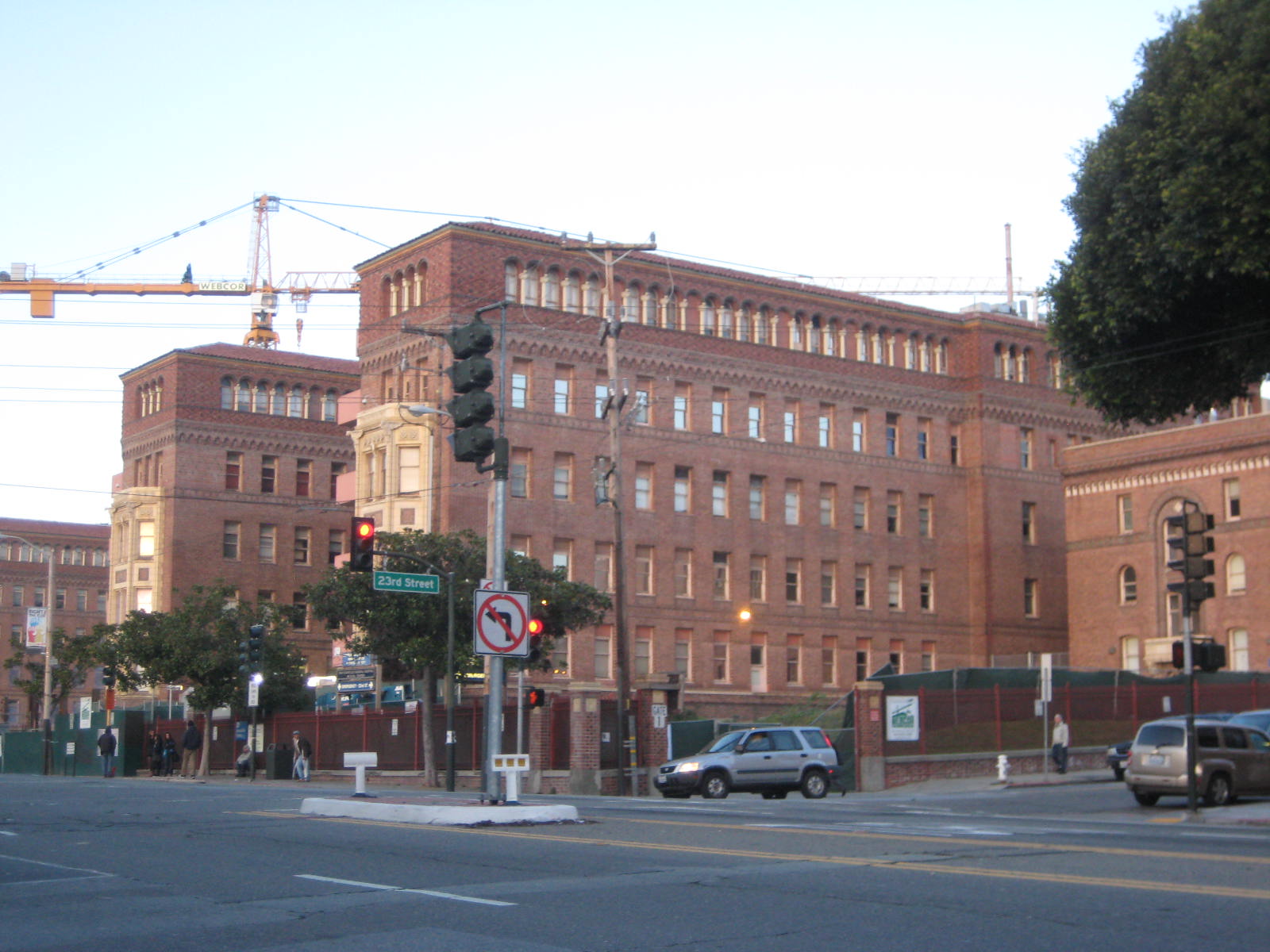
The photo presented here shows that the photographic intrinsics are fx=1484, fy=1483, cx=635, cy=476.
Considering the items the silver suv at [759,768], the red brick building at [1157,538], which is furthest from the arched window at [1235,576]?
the silver suv at [759,768]

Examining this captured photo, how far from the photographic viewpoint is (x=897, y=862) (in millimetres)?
12844

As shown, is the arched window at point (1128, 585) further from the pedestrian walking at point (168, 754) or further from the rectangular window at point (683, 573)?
the pedestrian walking at point (168, 754)

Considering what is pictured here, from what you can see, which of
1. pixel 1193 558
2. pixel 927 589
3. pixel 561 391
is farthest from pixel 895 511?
pixel 1193 558

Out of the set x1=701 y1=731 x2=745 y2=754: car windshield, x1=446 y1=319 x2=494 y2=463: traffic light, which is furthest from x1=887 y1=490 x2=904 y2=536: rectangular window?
x1=446 y1=319 x2=494 y2=463: traffic light

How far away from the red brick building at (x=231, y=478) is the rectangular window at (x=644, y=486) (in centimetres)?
1736

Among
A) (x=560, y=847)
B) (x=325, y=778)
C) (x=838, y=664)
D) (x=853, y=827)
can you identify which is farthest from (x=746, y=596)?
(x=560, y=847)

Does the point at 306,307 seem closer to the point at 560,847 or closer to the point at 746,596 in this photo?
the point at 746,596

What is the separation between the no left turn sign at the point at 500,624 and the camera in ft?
55.2

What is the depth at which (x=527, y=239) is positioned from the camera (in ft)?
189

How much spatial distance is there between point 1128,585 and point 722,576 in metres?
17.1

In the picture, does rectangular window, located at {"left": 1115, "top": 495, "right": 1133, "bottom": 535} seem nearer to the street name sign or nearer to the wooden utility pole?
the wooden utility pole

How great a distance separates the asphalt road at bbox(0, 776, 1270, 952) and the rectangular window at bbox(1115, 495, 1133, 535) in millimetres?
45549

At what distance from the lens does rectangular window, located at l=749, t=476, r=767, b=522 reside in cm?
6347

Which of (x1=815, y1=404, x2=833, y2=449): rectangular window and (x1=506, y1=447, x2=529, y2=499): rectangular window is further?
(x1=815, y1=404, x2=833, y2=449): rectangular window
